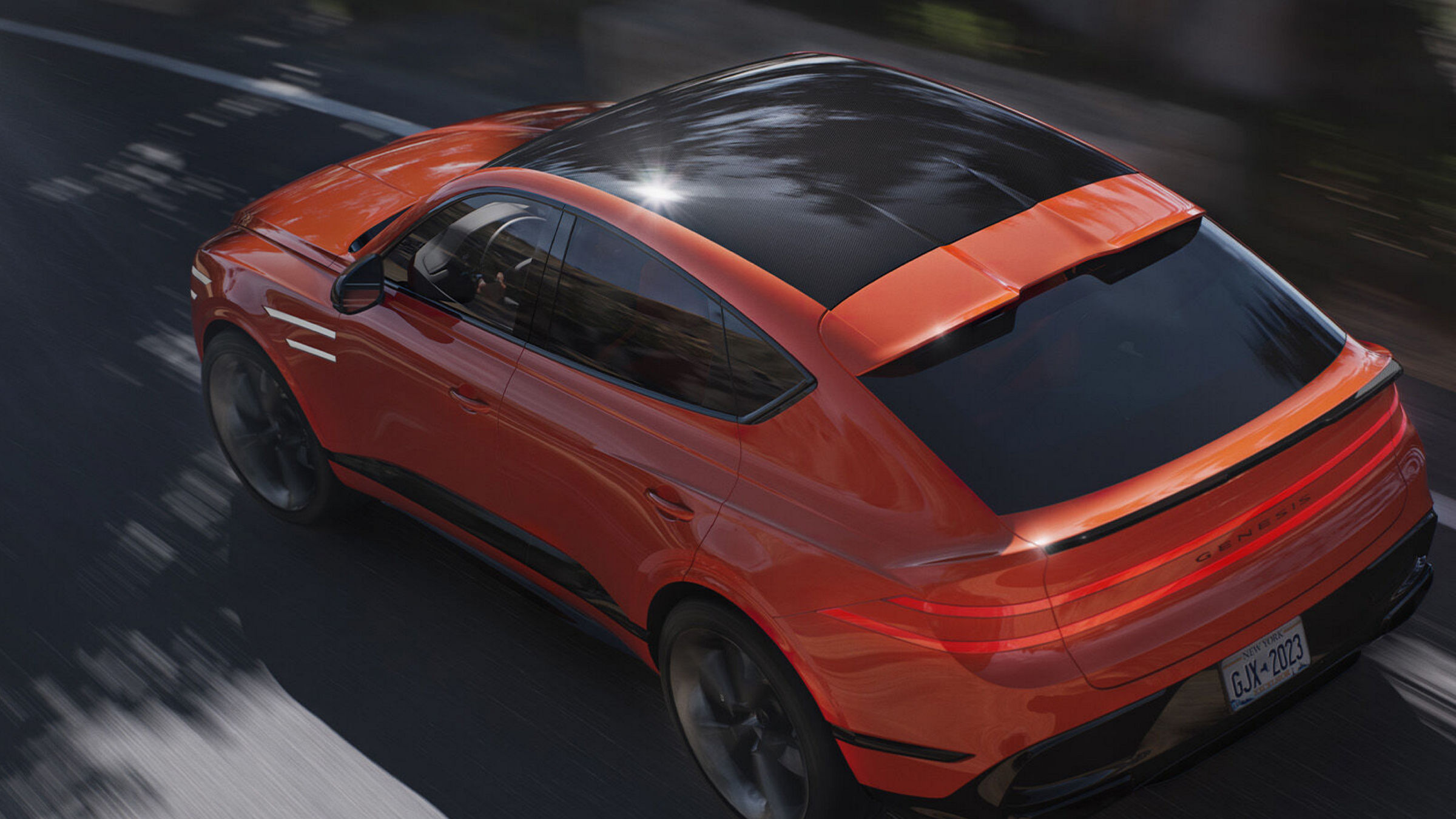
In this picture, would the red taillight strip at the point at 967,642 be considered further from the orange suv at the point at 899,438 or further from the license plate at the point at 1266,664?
the license plate at the point at 1266,664

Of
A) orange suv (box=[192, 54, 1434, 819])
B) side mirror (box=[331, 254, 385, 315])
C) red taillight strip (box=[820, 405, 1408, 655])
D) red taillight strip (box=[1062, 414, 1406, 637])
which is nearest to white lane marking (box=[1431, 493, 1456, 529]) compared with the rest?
orange suv (box=[192, 54, 1434, 819])

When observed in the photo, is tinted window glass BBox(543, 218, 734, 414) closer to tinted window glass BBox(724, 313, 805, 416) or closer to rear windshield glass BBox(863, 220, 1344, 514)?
tinted window glass BBox(724, 313, 805, 416)

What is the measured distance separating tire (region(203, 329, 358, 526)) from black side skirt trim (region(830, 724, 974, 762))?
2.56 metres

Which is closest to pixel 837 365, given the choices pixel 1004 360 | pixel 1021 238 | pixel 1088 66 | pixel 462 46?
pixel 1004 360

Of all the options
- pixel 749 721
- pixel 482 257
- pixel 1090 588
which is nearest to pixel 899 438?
pixel 1090 588

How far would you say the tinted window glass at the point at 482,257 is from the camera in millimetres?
3912

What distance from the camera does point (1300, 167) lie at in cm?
641

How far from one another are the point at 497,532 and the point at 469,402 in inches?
17.2

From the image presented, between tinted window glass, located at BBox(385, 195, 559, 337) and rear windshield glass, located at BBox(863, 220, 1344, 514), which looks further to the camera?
tinted window glass, located at BBox(385, 195, 559, 337)

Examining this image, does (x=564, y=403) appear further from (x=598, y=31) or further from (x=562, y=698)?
(x=598, y=31)

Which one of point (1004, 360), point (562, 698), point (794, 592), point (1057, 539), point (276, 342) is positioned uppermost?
point (1004, 360)

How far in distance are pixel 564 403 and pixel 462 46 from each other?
8097 mm

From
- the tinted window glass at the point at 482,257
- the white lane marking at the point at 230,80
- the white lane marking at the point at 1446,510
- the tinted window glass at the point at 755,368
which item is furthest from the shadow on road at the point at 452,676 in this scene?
the white lane marking at the point at 230,80

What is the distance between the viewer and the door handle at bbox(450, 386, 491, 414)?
395cm
